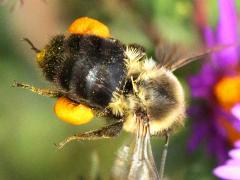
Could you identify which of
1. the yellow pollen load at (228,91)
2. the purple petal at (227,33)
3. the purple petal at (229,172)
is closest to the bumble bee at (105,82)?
the purple petal at (229,172)

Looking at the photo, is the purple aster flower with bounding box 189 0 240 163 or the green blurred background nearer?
the purple aster flower with bounding box 189 0 240 163

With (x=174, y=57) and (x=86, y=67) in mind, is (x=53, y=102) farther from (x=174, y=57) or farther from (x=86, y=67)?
(x=86, y=67)

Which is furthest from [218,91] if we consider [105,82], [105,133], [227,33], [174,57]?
[105,82]

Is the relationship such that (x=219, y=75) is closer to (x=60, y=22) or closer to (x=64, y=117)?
(x=60, y=22)

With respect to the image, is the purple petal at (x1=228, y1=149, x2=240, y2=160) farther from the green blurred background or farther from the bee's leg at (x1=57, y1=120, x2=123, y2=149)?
the bee's leg at (x1=57, y1=120, x2=123, y2=149)

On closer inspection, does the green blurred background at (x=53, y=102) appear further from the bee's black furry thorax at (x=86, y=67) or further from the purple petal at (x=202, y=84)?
the bee's black furry thorax at (x=86, y=67)

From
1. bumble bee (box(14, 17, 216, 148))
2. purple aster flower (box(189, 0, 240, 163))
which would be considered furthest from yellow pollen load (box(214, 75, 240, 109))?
bumble bee (box(14, 17, 216, 148))
